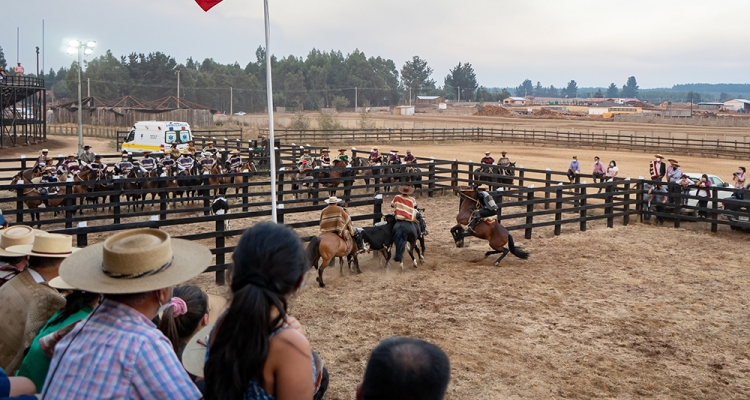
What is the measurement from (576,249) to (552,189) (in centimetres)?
229

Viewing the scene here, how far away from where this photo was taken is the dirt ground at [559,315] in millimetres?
6566

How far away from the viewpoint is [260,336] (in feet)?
7.47

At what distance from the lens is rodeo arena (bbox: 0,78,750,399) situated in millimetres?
2330

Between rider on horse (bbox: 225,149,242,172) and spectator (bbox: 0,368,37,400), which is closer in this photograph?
spectator (bbox: 0,368,37,400)

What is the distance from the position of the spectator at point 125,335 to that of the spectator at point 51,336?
0.53 meters

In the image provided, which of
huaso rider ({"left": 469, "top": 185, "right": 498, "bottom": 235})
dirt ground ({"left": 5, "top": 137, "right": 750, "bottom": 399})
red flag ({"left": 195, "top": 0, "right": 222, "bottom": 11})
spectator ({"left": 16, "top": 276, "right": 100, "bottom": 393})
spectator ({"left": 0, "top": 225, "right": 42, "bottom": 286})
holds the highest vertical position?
red flag ({"left": 195, "top": 0, "right": 222, "bottom": 11})

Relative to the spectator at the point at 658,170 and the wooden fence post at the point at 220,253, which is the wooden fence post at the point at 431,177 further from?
the wooden fence post at the point at 220,253

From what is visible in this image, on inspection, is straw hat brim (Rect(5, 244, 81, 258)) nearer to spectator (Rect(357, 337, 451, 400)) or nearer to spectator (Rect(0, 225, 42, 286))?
spectator (Rect(0, 225, 42, 286))

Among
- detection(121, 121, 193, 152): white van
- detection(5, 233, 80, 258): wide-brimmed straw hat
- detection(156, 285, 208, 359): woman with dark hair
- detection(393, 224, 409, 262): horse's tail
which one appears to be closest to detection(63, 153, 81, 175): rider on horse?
detection(393, 224, 409, 262): horse's tail

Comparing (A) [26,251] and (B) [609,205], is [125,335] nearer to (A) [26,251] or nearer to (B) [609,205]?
(A) [26,251]

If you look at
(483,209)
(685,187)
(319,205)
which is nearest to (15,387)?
(483,209)

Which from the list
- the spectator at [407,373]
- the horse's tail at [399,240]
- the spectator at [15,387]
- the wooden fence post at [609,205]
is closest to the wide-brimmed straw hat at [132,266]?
the spectator at [15,387]

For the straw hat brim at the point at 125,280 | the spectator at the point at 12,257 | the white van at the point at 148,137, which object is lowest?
the spectator at the point at 12,257

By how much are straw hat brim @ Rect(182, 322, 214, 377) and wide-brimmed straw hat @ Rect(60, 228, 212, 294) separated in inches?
20.9
